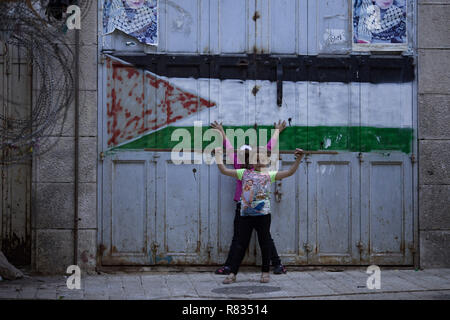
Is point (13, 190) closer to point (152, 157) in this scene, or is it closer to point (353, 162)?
point (152, 157)

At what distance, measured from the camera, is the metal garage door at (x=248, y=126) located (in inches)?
348

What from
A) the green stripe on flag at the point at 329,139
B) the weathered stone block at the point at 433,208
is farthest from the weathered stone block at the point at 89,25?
the weathered stone block at the point at 433,208

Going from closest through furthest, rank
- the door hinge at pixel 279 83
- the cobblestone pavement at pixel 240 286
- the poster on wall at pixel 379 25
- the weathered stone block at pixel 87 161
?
the cobblestone pavement at pixel 240 286
the weathered stone block at pixel 87 161
the door hinge at pixel 279 83
the poster on wall at pixel 379 25

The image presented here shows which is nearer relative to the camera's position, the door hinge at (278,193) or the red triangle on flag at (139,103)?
the red triangle on flag at (139,103)

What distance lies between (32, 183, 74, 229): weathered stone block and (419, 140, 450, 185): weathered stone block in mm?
4520

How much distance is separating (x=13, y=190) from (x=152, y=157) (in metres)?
1.82

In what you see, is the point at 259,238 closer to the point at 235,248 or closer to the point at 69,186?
the point at 235,248

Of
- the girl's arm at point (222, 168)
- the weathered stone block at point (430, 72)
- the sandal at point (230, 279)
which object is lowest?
the sandal at point (230, 279)

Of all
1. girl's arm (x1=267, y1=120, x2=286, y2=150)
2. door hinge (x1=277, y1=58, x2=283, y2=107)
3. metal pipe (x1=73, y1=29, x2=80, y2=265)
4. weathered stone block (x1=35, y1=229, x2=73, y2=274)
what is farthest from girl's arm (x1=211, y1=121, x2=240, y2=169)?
weathered stone block (x1=35, y1=229, x2=73, y2=274)

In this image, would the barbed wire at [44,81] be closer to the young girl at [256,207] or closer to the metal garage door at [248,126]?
the metal garage door at [248,126]

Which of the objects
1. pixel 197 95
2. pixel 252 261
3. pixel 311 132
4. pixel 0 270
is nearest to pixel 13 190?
pixel 0 270

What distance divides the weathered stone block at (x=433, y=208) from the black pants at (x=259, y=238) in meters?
2.21

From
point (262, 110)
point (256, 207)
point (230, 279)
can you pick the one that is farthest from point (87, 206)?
point (262, 110)

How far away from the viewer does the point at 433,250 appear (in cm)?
905
